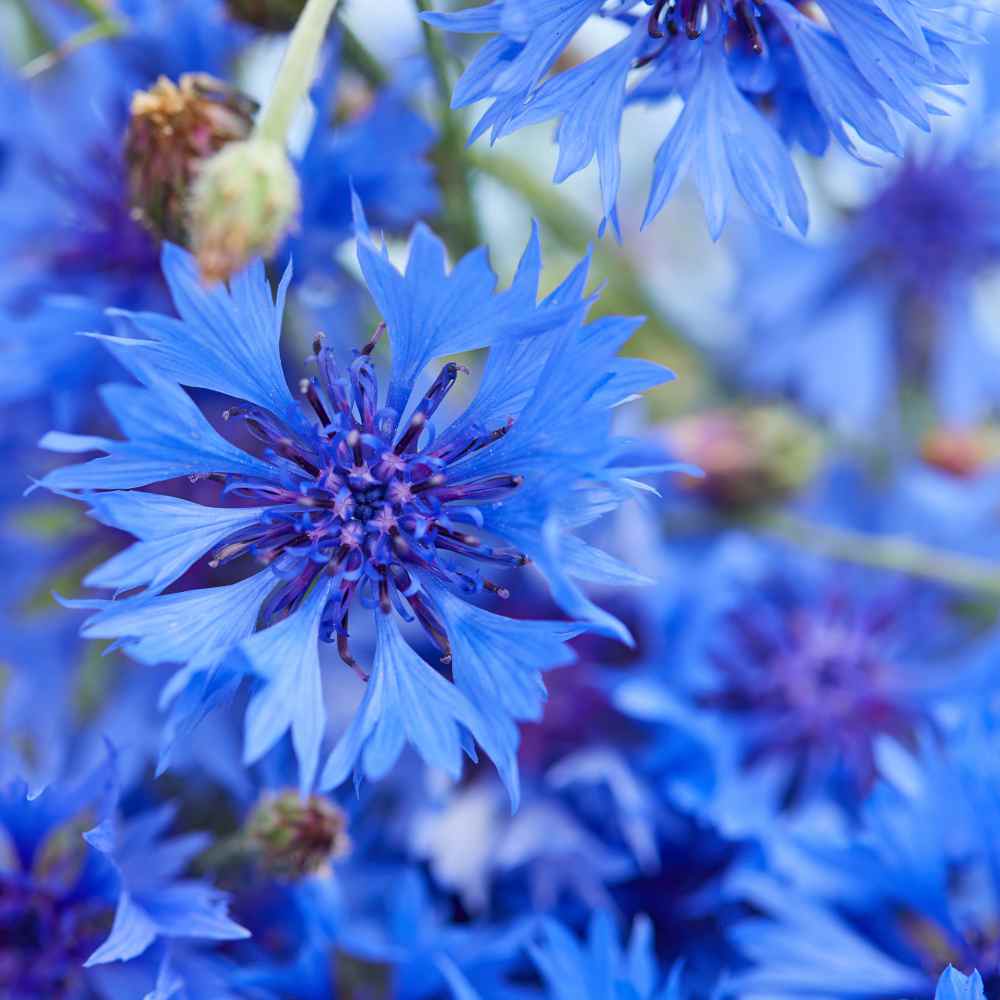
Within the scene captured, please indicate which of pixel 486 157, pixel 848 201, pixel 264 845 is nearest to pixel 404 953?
pixel 264 845

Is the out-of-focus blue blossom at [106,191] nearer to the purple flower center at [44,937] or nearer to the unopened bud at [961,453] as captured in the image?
the purple flower center at [44,937]

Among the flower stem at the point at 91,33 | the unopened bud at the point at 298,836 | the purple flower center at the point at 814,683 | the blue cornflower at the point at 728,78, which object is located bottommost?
the purple flower center at the point at 814,683

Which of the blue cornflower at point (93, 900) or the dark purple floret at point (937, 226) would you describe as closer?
the blue cornflower at point (93, 900)

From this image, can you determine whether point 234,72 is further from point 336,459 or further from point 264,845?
point 264,845

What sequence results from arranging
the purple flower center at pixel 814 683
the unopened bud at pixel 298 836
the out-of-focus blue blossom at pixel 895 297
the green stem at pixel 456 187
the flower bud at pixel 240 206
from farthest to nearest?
the out-of-focus blue blossom at pixel 895 297 < the purple flower center at pixel 814 683 < the green stem at pixel 456 187 < the unopened bud at pixel 298 836 < the flower bud at pixel 240 206

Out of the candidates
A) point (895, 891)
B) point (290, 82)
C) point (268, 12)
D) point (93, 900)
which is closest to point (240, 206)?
point (290, 82)

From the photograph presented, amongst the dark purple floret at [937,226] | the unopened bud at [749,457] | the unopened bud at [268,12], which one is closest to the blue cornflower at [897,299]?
the dark purple floret at [937,226]
